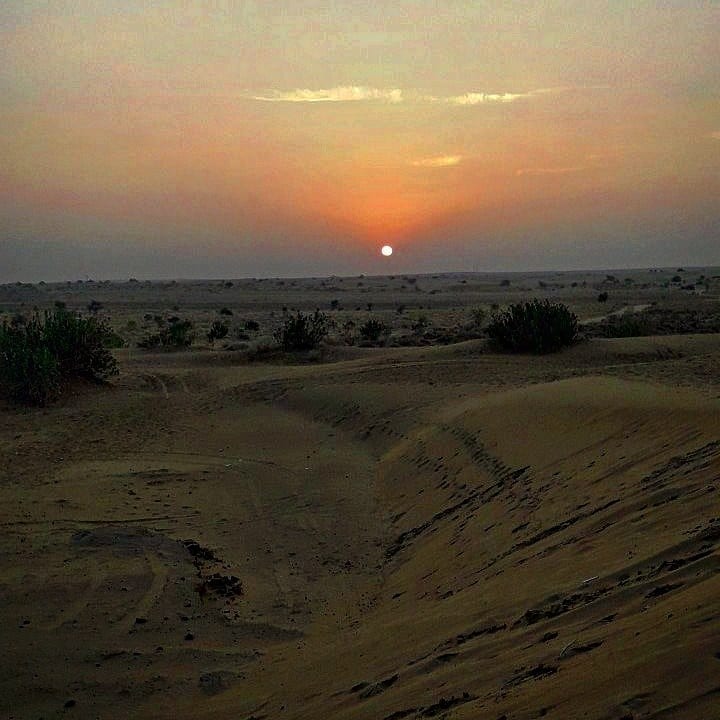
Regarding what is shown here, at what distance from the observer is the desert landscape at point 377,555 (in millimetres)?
4441

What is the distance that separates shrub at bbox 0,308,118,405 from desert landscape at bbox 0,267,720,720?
4.63 ft

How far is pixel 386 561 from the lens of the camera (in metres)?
9.25

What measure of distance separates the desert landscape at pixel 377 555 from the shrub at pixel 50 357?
55.6 inches

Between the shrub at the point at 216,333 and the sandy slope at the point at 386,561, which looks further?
the shrub at the point at 216,333

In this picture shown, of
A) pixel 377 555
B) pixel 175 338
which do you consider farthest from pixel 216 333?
→ pixel 377 555

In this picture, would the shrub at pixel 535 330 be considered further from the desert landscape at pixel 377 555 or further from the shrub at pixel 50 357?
the shrub at pixel 50 357

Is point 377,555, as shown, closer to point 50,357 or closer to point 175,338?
point 50,357

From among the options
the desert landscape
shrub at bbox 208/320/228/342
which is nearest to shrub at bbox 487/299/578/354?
the desert landscape

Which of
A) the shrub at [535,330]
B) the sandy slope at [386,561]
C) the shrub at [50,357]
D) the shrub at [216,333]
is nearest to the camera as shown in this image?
the sandy slope at [386,561]

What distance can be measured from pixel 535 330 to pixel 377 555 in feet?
53.1

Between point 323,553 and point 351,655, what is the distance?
3.88 m

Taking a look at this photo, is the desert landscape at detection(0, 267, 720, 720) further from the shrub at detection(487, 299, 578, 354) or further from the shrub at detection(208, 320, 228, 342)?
the shrub at detection(208, 320, 228, 342)

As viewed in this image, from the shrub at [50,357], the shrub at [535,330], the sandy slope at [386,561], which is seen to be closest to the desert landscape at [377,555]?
the sandy slope at [386,561]

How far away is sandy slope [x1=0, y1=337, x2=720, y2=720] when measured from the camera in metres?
4.41
